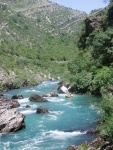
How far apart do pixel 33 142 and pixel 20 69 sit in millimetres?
89050

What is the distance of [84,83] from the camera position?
72.1 m

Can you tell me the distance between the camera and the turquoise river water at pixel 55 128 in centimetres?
3512

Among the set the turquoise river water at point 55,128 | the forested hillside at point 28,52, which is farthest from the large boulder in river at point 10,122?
the forested hillside at point 28,52

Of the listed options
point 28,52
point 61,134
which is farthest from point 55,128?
point 28,52

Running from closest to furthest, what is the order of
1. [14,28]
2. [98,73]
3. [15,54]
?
[98,73]
[15,54]
[14,28]

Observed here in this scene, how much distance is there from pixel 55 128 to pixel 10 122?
5571mm

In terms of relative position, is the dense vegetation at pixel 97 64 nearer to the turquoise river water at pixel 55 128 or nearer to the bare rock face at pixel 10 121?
the turquoise river water at pixel 55 128

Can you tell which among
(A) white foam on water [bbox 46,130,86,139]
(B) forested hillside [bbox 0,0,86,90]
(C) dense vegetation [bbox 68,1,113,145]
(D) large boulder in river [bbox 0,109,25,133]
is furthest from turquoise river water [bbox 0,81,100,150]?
(B) forested hillside [bbox 0,0,86,90]

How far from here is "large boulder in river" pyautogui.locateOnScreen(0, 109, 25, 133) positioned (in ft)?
136

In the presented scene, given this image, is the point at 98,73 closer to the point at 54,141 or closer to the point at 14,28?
the point at 54,141

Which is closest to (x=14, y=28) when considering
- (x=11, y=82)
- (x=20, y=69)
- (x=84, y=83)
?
(x=20, y=69)

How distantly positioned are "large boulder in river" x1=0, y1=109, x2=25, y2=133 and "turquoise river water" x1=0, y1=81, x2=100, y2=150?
2.86 ft

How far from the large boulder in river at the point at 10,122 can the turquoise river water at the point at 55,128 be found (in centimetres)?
87

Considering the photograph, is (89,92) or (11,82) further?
(11,82)
